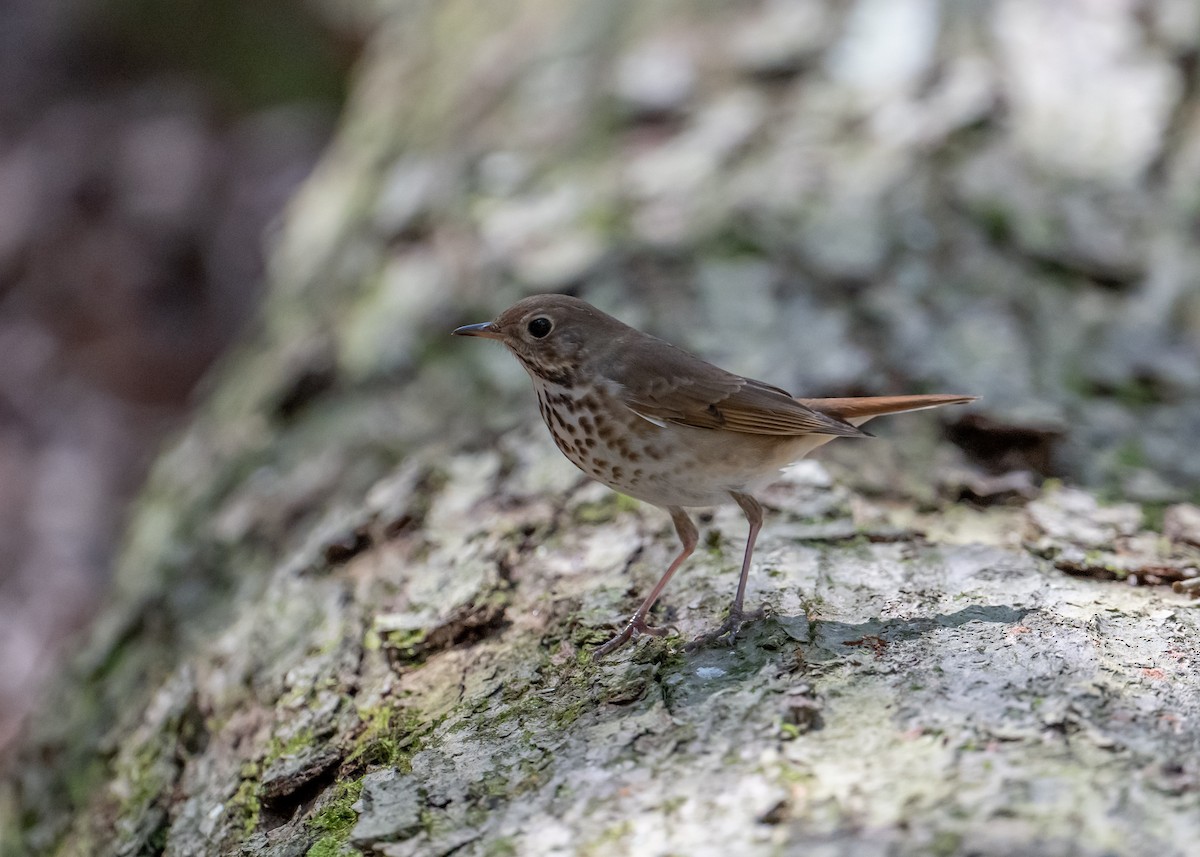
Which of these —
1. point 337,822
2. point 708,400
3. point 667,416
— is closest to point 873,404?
point 708,400

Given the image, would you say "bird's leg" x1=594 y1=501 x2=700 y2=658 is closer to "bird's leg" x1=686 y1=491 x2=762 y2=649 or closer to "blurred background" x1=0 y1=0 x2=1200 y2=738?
"bird's leg" x1=686 y1=491 x2=762 y2=649

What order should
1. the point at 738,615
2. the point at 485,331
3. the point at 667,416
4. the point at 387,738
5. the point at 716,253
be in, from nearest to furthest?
the point at 387,738, the point at 738,615, the point at 667,416, the point at 485,331, the point at 716,253

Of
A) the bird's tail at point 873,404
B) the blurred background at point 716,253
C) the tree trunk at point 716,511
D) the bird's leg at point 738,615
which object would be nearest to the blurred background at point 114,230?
the blurred background at point 716,253

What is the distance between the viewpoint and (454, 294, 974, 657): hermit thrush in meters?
2.83

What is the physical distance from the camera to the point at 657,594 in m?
2.62

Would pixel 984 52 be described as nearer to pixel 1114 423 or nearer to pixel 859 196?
pixel 859 196

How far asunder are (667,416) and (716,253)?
1.21 meters

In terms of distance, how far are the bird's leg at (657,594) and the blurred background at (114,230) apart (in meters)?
3.21

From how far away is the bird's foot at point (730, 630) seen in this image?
240 cm

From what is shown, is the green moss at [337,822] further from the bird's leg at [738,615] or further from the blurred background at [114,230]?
the blurred background at [114,230]

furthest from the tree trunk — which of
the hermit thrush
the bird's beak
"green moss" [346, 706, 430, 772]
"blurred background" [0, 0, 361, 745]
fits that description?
"blurred background" [0, 0, 361, 745]

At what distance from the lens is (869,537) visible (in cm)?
284

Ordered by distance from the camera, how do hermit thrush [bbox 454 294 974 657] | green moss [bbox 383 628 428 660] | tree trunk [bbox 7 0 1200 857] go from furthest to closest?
hermit thrush [bbox 454 294 974 657] → green moss [bbox 383 628 428 660] → tree trunk [bbox 7 0 1200 857]

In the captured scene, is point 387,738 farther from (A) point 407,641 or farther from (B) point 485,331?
(B) point 485,331
